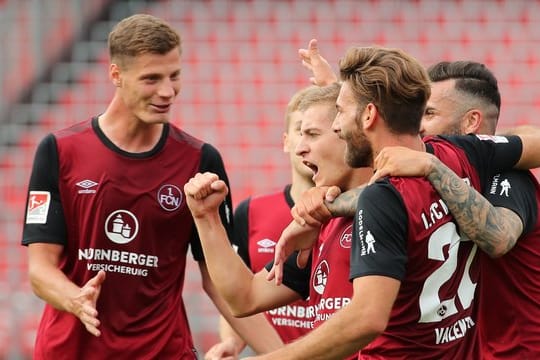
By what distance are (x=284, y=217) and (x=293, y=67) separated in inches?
242

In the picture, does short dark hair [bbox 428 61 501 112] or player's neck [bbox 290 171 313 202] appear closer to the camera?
short dark hair [bbox 428 61 501 112]

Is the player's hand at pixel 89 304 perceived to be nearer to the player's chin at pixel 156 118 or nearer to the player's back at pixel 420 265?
the player's chin at pixel 156 118

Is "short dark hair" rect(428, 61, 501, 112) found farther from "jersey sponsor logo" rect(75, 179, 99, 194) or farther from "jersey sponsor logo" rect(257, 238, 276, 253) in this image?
"jersey sponsor logo" rect(75, 179, 99, 194)

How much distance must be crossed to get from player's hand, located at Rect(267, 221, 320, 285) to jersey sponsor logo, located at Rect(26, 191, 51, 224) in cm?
129

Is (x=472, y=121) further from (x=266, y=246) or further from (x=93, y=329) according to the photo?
(x=93, y=329)

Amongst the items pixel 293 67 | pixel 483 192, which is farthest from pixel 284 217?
pixel 293 67

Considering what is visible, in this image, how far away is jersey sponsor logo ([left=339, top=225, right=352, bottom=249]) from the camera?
4422mm

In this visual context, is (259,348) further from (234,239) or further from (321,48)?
(321,48)

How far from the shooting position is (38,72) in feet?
41.4

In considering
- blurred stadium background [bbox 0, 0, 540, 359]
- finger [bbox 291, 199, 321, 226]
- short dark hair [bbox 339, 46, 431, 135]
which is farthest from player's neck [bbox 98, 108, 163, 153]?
blurred stadium background [bbox 0, 0, 540, 359]

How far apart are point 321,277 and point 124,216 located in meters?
1.31

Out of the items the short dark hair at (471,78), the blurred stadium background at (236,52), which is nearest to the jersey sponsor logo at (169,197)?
the short dark hair at (471,78)

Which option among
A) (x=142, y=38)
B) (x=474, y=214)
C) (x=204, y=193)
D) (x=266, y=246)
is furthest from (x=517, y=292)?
(x=142, y=38)

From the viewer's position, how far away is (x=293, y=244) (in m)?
4.70
